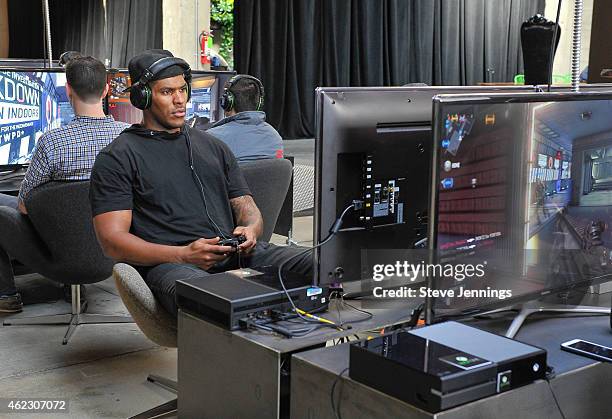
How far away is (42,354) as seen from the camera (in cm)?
319

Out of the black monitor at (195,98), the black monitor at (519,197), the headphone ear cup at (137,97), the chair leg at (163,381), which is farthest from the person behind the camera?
the black monitor at (195,98)

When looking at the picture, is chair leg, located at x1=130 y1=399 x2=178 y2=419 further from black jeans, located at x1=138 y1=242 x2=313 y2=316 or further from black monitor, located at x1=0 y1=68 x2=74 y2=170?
black monitor, located at x1=0 y1=68 x2=74 y2=170

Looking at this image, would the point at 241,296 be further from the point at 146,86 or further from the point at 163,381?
the point at 163,381

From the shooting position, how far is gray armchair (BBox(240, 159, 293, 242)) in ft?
10.8

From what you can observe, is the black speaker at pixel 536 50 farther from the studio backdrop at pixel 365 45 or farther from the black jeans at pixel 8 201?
the studio backdrop at pixel 365 45

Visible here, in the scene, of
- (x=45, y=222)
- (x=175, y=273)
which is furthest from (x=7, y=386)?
(x=175, y=273)

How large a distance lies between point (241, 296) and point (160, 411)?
87 centimetres

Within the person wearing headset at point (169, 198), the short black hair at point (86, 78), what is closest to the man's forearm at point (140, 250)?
the person wearing headset at point (169, 198)

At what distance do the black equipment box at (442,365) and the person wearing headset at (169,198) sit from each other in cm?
94

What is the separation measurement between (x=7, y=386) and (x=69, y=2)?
10.0 metres

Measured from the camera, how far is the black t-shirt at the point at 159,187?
249 centimetres

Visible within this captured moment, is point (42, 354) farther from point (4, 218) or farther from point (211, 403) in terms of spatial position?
point (211, 403)

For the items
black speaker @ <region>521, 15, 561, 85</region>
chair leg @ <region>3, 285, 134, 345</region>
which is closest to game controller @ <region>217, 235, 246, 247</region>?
black speaker @ <region>521, 15, 561, 85</region>

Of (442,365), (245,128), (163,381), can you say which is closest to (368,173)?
(442,365)
